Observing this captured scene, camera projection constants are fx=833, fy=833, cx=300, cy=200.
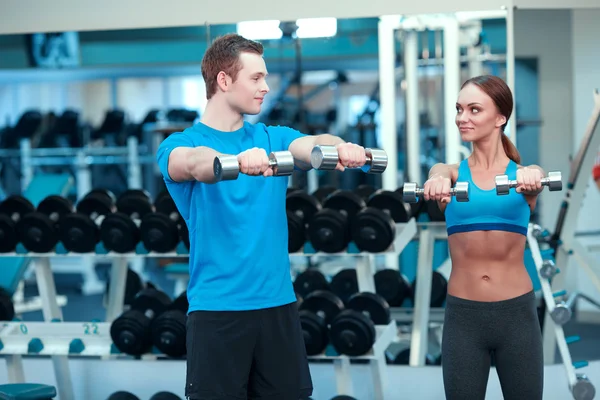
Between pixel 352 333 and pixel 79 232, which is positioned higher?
pixel 79 232

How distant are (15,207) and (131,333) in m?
0.97

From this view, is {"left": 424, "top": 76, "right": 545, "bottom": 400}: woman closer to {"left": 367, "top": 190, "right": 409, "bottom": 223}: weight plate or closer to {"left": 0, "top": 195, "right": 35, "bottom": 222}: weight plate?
{"left": 367, "top": 190, "right": 409, "bottom": 223}: weight plate

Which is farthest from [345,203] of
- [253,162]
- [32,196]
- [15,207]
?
[32,196]

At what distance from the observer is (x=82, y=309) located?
6.66 m

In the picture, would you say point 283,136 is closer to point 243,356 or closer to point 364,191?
point 243,356

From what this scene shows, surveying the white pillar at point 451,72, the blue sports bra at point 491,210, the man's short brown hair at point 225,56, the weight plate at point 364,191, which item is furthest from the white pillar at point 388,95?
the man's short brown hair at point 225,56

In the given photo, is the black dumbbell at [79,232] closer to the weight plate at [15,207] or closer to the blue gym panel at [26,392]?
the weight plate at [15,207]

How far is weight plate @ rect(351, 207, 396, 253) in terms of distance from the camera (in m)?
3.28

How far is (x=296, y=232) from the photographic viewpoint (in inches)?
134

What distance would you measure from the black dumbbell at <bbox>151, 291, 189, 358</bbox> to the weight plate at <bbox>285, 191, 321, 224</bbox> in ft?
2.11

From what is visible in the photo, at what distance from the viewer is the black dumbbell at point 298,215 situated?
3.40 meters

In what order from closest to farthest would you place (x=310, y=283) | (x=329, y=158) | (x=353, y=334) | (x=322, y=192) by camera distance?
(x=329, y=158) → (x=353, y=334) → (x=322, y=192) → (x=310, y=283)

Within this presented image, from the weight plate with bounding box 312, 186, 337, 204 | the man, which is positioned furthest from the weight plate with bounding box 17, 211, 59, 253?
the man

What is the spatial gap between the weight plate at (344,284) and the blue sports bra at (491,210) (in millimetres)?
2364
